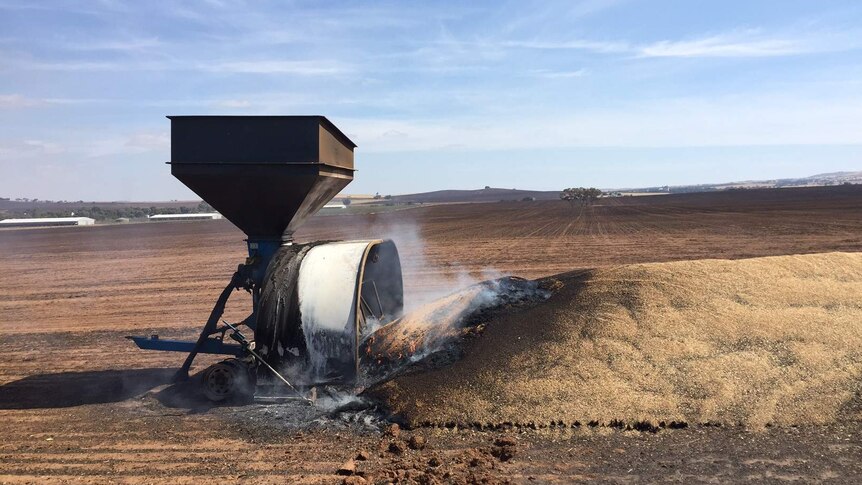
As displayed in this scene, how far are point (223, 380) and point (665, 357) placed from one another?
5.65 metres

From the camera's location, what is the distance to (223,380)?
838 centimetres

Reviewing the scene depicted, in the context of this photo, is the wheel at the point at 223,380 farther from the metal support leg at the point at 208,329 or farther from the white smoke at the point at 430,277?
the white smoke at the point at 430,277

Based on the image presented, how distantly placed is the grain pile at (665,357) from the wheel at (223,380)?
1.81 meters

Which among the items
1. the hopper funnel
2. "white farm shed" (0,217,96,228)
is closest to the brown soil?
the hopper funnel

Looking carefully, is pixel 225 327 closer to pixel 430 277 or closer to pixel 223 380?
pixel 223 380

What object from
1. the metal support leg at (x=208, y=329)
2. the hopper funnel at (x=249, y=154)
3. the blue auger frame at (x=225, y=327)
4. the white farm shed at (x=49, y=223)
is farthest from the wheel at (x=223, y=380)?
the white farm shed at (x=49, y=223)

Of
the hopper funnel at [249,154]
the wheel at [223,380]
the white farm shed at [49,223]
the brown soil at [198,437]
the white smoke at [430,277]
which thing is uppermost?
the hopper funnel at [249,154]

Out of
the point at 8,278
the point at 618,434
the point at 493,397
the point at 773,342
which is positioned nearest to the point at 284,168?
the point at 493,397

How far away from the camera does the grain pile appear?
6.89 meters

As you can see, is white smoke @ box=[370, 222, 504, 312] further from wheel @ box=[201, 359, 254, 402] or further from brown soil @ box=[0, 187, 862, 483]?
wheel @ box=[201, 359, 254, 402]

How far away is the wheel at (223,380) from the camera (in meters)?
8.35

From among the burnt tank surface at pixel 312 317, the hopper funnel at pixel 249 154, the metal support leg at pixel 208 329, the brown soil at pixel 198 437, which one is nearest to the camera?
the brown soil at pixel 198 437

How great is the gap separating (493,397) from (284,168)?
13.6ft

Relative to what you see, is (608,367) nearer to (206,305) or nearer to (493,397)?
(493,397)
